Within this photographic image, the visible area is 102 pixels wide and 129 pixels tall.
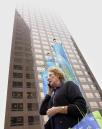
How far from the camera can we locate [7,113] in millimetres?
39219

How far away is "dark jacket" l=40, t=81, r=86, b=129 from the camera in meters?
3.29

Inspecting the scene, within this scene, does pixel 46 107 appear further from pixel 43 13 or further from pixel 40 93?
pixel 43 13

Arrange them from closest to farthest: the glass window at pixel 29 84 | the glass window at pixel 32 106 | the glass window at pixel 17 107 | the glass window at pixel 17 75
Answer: the glass window at pixel 17 107 → the glass window at pixel 32 106 → the glass window at pixel 29 84 → the glass window at pixel 17 75

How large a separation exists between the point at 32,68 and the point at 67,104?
48.9 meters

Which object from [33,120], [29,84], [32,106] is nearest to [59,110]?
[33,120]

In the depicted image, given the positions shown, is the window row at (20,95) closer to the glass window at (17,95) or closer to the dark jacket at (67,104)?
the glass window at (17,95)

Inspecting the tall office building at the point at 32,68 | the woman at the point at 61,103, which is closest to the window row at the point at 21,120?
the tall office building at the point at 32,68

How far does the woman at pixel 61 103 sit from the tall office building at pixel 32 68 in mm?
30559

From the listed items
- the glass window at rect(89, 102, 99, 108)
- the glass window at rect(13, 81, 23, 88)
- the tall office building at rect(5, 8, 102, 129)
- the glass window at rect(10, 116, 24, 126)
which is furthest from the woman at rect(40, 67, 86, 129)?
the glass window at rect(13, 81, 23, 88)

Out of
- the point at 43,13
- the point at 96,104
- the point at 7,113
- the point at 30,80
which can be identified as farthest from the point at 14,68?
the point at 43,13

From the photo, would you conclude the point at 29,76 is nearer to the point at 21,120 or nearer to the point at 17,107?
the point at 17,107

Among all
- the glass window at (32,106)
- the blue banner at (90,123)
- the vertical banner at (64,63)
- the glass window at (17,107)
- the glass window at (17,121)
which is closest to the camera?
the blue banner at (90,123)

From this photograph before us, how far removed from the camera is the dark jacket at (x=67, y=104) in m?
3.29

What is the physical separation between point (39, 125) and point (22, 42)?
2772 centimetres
